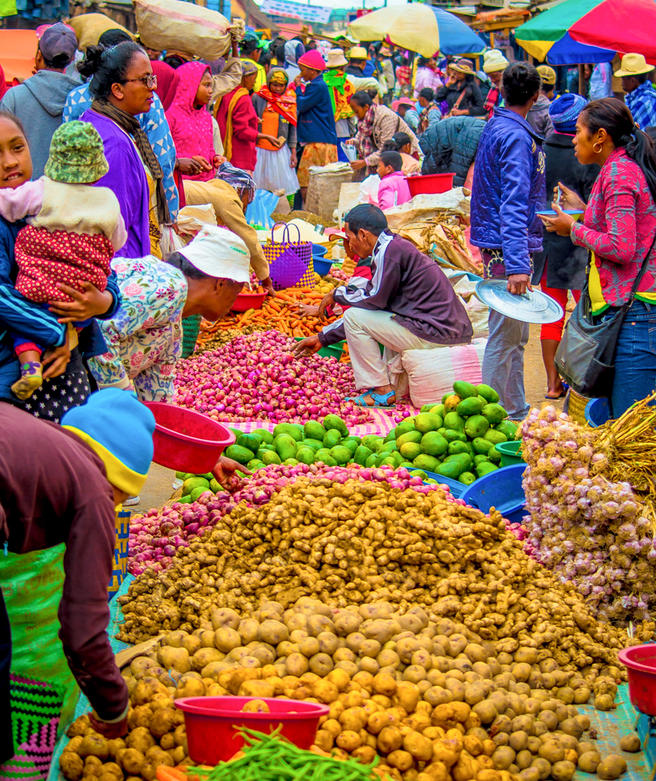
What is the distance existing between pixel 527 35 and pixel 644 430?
9639mm

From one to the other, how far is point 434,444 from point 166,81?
3.77 m

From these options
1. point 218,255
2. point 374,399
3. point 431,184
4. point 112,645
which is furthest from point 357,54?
point 112,645

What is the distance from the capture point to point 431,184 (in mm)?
8016

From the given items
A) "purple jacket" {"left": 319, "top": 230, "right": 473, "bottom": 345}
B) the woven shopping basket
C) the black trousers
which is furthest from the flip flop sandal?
the black trousers

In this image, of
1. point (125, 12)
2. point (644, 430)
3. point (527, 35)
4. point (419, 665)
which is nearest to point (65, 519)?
point (419, 665)

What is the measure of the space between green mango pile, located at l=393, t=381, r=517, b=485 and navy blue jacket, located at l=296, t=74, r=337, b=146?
8.04 meters

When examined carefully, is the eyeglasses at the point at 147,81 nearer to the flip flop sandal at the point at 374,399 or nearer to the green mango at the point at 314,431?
the green mango at the point at 314,431

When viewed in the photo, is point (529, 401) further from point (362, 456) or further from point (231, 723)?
point (231, 723)

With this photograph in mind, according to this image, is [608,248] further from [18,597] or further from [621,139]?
[18,597]

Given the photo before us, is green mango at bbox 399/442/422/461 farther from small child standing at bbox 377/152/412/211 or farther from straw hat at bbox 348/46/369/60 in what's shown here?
straw hat at bbox 348/46/369/60

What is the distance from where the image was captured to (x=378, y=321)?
5.46 m

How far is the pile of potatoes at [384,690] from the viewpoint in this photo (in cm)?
191

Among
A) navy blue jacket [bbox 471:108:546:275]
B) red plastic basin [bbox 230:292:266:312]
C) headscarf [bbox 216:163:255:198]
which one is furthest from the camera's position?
headscarf [bbox 216:163:255:198]

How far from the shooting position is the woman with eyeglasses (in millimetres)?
3699
